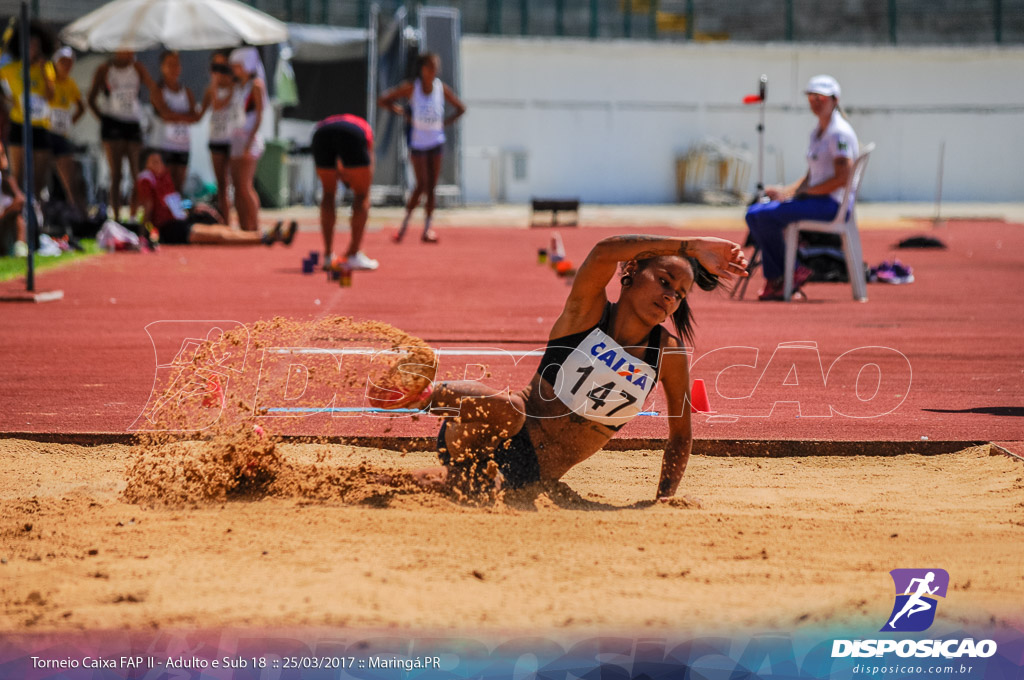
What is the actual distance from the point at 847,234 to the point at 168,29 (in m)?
9.89

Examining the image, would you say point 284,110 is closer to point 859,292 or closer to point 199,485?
point 859,292

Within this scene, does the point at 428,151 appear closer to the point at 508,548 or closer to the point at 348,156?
the point at 348,156

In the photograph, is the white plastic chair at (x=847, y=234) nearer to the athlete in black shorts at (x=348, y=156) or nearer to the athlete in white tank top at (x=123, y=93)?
the athlete in black shorts at (x=348, y=156)

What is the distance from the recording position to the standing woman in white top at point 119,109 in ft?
49.0

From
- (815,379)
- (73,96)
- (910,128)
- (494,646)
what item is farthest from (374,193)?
(494,646)

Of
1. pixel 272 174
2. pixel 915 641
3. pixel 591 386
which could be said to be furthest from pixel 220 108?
pixel 915 641

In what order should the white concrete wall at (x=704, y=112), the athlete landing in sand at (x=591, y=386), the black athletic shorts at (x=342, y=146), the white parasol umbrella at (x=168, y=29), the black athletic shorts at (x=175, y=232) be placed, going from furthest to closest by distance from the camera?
the white concrete wall at (x=704, y=112), the white parasol umbrella at (x=168, y=29), the black athletic shorts at (x=175, y=232), the black athletic shorts at (x=342, y=146), the athlete landing in sand at (x=591, y=386)

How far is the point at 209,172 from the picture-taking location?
24.2 meters

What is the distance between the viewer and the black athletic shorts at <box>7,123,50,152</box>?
12.6 metres

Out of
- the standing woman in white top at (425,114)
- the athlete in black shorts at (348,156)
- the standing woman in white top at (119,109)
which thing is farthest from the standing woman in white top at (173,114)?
the athlete in black shorts at (348,156)

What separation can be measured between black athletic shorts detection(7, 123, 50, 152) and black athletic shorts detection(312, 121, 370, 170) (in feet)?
11.8

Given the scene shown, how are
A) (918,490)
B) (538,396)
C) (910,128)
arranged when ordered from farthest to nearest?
(910,128) → (918,490) → (538,396)

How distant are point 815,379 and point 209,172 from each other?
19728 millimetres

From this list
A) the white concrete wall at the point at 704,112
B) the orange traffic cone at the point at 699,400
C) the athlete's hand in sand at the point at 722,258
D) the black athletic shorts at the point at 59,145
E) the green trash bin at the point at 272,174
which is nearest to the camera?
the athlete's hand in sand at the point at 722,258
